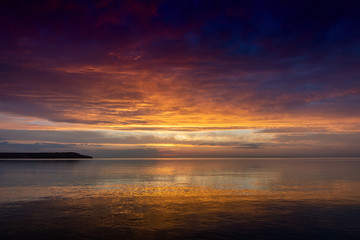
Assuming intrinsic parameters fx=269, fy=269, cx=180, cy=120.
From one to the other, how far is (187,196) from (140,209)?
10820 millimetres

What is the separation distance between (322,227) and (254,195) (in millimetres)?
17162

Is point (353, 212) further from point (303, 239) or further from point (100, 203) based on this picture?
point (100, 203)

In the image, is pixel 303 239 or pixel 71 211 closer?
pixel 303 239

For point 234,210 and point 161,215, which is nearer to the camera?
point 161,215

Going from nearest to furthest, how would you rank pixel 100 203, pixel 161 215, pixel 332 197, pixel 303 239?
1. pixel 303 239
2. pixel 161 215
3. pixel 100 203
4. pixel 332 197

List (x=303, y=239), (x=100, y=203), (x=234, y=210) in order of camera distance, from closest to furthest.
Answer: (x=303, y=239), (x=234, y=210), (x=100, y=203)

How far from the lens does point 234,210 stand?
1203 inches

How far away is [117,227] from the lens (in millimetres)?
23734

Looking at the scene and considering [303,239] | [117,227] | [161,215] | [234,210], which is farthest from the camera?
[234,210]

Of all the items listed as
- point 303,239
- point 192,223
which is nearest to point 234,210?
point 192,223

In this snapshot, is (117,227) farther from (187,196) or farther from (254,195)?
(254,195)

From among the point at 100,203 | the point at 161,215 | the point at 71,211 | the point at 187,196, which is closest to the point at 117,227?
the point at 161,215

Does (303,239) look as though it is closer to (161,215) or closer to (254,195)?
(161,215)

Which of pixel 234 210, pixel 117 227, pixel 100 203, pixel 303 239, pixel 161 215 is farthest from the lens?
pixel 100 203
